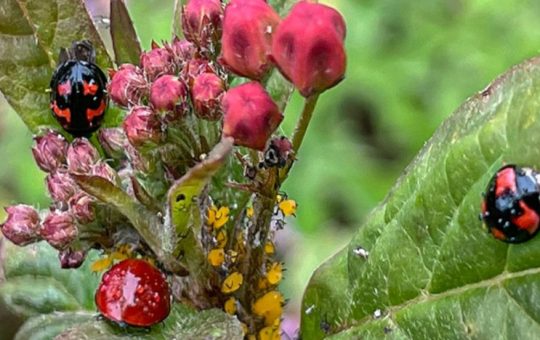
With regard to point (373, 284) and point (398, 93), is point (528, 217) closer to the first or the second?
point (373, 284)

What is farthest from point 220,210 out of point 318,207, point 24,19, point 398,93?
point 398,93

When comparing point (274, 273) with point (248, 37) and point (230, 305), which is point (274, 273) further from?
point (248, 37)

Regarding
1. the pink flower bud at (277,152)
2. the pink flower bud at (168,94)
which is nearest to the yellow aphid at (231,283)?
the pink flower bud at (277,152)

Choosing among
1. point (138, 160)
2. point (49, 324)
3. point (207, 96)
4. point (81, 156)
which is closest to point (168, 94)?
point (207, 96)

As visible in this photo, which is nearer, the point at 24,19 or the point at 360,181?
the point at 24,19

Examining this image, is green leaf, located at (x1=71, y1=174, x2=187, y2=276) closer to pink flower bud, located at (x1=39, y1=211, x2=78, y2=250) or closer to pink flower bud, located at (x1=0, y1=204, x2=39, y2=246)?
pink flower bud, located at (x1=39, y1=211, x2=78, y2=250)

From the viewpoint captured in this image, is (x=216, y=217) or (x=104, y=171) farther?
(x=216, y=217)

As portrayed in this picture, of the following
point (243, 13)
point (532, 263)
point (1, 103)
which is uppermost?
point (1, 103)
